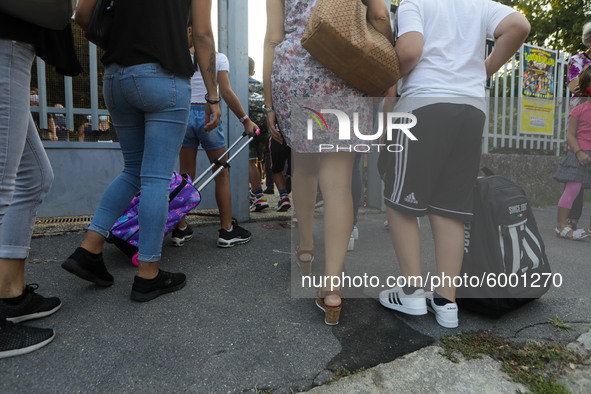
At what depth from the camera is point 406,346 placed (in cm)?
157

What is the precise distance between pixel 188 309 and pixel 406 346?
99 cm

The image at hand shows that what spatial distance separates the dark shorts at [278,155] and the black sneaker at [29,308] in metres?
2.70

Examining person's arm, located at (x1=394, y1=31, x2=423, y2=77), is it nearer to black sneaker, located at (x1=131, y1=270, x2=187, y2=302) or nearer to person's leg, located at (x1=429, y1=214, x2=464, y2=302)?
person's leg, located at (x1=429, y1=214, x2=464, y2=302)

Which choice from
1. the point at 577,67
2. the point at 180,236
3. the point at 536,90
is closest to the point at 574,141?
the point at 577,67

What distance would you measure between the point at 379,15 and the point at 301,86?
1.45 feet

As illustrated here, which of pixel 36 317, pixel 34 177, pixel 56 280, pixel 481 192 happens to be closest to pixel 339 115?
pixel 481 192

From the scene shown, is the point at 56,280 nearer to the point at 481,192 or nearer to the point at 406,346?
the point at 406,346

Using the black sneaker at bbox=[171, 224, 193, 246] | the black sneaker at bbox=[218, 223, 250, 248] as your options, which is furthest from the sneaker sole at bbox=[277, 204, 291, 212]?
the black sneaker at bbox=[171, 224, 193, 246]

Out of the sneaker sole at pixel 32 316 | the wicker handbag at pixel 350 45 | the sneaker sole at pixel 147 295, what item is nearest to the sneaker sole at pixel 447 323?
the wicker handbag at pixel 350 45

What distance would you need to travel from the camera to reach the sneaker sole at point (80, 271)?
1.80 m

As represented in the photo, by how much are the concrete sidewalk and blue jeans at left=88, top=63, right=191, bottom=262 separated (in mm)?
368

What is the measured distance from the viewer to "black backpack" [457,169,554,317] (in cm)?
180

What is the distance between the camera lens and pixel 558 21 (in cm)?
1198

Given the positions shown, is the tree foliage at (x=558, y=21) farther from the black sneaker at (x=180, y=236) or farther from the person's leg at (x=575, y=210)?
the black sneaker at (x=180, y=236)
